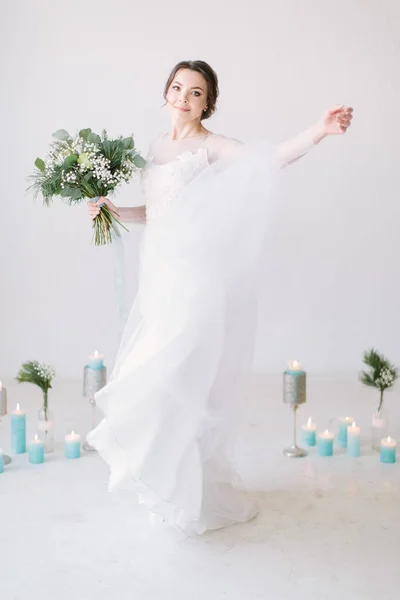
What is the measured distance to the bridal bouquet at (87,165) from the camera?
3.38 m

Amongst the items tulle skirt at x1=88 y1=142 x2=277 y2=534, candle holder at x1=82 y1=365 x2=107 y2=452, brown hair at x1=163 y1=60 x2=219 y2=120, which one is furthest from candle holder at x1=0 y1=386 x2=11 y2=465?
brown hair at x1=163 y1=60 x2=219 y2=120

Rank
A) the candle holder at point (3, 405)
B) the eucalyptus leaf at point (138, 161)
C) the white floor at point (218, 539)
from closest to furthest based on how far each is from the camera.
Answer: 1. the white floor at point (218, 539)
2. the eucalyptus leaf at point (138, 161)
3. the candle holder at point (3, 405)

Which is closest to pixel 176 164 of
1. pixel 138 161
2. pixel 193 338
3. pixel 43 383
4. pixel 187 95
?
pixel 138 161

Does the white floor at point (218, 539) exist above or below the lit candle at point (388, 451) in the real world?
below

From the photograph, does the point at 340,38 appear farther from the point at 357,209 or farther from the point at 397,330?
the point at 397,330

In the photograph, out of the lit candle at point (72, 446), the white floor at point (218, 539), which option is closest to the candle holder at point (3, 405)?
the white floor at point (218, 539)

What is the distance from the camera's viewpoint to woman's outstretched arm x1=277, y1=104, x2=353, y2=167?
3033mm

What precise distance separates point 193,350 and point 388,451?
1537 millimetres

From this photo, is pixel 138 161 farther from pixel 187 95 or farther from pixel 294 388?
pixel 294 388

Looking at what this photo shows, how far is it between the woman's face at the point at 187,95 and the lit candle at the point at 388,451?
1979 mm

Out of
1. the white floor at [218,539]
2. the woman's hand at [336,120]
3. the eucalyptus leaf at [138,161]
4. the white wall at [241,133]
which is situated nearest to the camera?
the white floor at [218,539]

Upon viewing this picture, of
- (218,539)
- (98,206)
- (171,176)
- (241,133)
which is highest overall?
(241,133)

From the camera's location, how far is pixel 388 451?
4.13m

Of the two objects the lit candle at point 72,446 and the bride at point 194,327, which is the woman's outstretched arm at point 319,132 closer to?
the bride at point 194,327
